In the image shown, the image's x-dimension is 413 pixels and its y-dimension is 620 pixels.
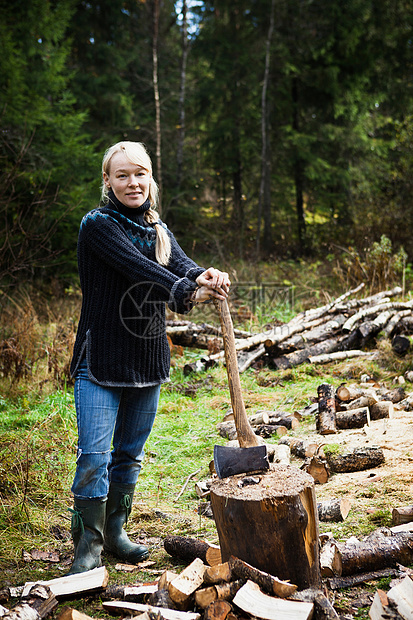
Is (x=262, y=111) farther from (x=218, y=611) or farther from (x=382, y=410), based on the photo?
(x=218, y=611)

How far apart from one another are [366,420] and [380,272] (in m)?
5.18

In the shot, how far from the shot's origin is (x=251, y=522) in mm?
2021

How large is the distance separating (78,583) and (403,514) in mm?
1709

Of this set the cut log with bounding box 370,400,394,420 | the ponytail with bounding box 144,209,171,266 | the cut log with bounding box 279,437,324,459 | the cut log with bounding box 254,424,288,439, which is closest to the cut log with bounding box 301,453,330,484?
the cut log with bounding box 279,437,324,459

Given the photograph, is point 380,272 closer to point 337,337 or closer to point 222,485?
point 337,337

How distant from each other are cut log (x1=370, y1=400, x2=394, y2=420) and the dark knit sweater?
2638 mm

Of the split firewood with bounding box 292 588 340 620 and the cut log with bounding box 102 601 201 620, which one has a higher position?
the split firewood with bounding box 292 588 340 620

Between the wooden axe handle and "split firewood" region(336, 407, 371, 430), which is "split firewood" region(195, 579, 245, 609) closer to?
the wooden axe handle

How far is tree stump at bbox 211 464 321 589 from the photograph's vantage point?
6.57 feet

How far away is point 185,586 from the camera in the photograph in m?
2.00

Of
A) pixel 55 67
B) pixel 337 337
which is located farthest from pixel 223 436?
pixel 55 67

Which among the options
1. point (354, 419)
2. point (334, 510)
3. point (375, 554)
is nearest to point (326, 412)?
point (354, 419)

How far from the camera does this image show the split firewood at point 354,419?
423 centimetres

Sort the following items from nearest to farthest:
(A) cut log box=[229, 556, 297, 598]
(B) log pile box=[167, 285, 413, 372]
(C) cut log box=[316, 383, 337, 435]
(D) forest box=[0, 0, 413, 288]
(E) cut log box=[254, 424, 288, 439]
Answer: (A) cut log box=[229, 556, 297, 598] < (C) cut log box=[316, 383, 337, 435] < (E) cut log box=[254, 424, 288, 439] < (B) log pile box=[167, 285, 413, 372] < (D) forest box=[0, 0, 413, 288]
